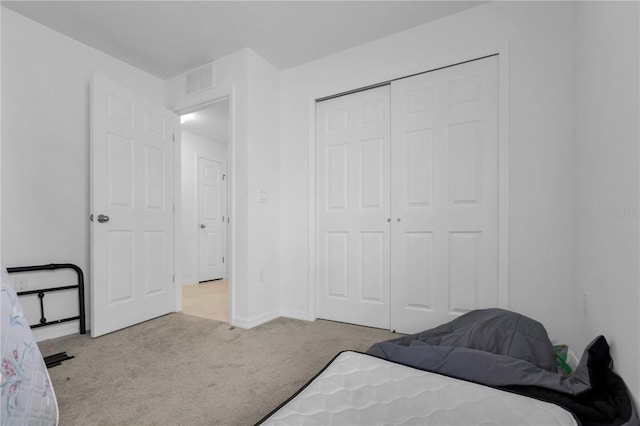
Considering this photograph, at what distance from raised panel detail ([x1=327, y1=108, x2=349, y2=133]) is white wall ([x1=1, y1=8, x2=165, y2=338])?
2130mm

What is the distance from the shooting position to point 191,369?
188cm

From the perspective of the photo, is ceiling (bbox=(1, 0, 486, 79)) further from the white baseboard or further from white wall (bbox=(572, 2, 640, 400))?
the white baseboard

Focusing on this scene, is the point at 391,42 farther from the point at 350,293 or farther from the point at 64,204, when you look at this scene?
the point at 64,204

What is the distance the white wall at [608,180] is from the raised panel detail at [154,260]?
10.8 feet

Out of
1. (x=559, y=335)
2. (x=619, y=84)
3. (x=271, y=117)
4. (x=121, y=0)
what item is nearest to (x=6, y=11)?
(x=121, y=0)

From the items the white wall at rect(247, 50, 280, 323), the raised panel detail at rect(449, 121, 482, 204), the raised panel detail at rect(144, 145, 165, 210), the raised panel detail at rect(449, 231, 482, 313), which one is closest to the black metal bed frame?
the raised panel detail at rect(144, 145, 165, 210)

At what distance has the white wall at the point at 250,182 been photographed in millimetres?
2752

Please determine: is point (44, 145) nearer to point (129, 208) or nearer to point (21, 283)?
point (129, 208)

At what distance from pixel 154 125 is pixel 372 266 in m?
2.50

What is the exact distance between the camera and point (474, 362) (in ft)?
4.63

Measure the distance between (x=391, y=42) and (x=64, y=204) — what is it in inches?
120

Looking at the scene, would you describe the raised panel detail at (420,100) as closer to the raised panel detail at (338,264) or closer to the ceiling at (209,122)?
the raised panel detail at (338,264)

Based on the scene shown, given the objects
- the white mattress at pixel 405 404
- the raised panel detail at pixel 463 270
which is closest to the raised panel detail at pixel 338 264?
the raised panel detail at pixel 463 270

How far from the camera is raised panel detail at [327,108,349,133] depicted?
113 inches
